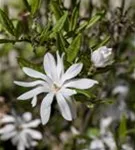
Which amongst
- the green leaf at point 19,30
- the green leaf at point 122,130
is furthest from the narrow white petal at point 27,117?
the green leaf at point 19,30

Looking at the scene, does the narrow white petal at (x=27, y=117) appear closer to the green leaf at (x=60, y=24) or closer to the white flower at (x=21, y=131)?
the white flower at (x=21, y=131)

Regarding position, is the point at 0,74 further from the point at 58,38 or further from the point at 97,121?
the point at 58,38

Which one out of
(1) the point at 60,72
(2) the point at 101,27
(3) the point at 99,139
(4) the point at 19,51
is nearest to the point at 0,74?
(4) the point at 19,51

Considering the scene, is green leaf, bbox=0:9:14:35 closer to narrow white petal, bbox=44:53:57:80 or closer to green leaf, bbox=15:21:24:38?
green leaf, bbox=15:21:24:38

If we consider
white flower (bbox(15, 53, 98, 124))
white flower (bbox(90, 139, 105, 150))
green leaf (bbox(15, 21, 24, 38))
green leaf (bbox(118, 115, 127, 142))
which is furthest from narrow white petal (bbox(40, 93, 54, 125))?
white flower (bbox(90, 139, 105, 150))

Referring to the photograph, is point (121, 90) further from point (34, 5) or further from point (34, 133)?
point (34, 5)
